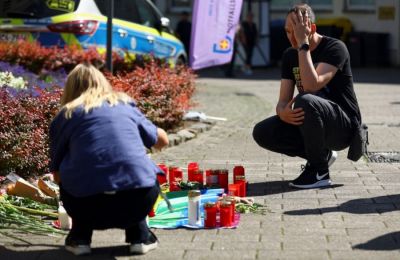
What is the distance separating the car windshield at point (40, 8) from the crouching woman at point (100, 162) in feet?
29.0

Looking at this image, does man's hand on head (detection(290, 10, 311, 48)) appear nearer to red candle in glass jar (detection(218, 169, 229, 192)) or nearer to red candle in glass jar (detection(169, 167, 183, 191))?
red candle in glass jar (detection(218, 169, 229, 192))

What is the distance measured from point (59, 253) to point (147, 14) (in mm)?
10694

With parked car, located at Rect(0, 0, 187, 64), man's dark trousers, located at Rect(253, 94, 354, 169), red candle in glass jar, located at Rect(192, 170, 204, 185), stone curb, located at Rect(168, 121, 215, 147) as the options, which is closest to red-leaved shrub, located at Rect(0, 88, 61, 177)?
red candle in glass jar, located at Rect(192, 170, 204, 185)

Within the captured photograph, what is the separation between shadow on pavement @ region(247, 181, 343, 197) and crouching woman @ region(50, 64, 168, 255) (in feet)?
6.84

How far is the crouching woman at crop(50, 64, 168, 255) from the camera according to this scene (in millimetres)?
5738

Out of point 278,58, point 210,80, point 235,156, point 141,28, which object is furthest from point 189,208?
point 278,58

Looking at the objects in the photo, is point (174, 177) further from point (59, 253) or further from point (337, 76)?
point (59, 253)

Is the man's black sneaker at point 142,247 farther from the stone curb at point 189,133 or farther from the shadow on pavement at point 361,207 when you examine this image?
the stone curb at point 189,133

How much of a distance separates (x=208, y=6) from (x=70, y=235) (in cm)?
766

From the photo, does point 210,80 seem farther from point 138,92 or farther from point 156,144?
point 156,144

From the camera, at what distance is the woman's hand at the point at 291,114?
25.6 ft

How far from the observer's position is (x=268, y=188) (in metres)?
8.16

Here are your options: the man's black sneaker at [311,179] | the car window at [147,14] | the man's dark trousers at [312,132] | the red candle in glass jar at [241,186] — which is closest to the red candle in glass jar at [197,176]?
the red candle in glass jar at [241,186]

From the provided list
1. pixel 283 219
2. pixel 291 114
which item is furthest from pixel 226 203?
pixel 291 114
